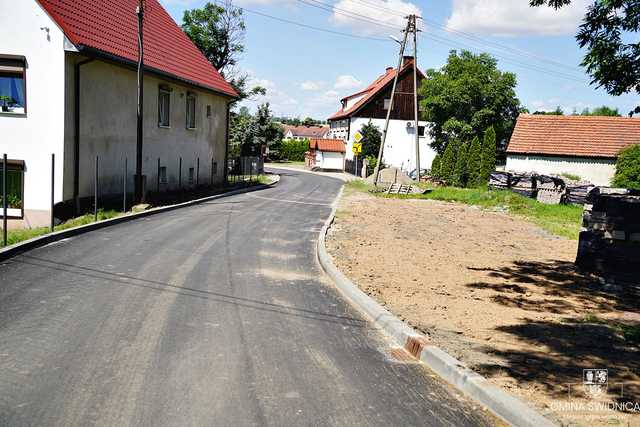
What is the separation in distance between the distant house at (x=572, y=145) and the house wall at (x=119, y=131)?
79.7 feet

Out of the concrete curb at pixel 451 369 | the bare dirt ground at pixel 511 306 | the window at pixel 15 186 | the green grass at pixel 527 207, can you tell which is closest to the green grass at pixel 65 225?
the window at pixel 15 186

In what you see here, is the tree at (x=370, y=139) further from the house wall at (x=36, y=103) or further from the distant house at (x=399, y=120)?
the house wall at (x=36, y=103)

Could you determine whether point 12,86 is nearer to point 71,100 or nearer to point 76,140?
point 71,100

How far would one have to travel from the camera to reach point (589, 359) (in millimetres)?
5602

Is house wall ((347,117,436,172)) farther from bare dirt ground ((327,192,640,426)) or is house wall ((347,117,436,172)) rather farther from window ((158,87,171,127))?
bare dirt ground ((327,192,640,426))

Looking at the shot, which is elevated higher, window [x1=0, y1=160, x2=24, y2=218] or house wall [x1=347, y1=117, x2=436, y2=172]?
house wall [x1=347, y1=117, x2=436, y2=172]

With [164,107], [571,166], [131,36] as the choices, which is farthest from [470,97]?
[131,36]

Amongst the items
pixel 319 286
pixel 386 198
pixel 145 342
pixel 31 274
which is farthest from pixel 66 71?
pixel 386 198

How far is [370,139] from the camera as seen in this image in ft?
179

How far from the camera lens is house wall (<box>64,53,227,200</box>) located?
16484mm

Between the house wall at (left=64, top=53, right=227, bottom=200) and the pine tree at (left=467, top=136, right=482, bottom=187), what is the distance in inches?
901

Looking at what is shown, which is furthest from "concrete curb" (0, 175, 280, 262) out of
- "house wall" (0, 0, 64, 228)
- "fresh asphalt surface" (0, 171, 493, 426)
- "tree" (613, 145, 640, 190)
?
"tree" (613, 145, 640, 190)

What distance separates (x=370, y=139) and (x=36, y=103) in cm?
4122

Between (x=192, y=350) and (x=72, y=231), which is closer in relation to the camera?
(x=192, y=350)
